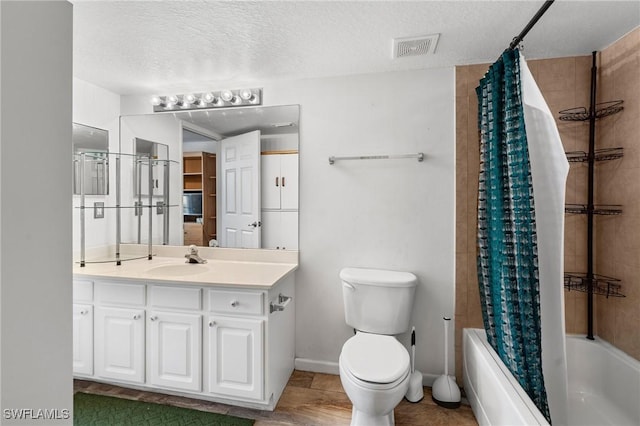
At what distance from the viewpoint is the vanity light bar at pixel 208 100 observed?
239 cm

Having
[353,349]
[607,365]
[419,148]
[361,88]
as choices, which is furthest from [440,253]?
[361,88]

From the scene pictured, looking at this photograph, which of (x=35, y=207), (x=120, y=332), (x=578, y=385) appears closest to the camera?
(x=35, y=207)

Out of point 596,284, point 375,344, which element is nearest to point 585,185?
point 596,284

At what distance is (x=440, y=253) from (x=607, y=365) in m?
1.08

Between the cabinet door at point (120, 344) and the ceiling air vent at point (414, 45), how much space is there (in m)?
2.26

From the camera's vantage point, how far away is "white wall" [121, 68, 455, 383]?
2.18 m

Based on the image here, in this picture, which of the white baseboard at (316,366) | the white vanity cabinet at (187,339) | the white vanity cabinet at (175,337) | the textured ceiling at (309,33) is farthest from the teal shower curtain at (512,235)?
the white vanity cabinet at (175,337)

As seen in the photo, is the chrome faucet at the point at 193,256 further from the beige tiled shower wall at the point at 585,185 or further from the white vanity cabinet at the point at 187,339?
the beige tiled shower wall at the point at 585,185

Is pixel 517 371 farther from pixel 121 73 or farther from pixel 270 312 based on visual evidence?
pixel 121 73

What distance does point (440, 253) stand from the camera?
7.17 feet

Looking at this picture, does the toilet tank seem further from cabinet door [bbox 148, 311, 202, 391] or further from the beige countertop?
cabinet door [bbox 148, 311, 202, 391]

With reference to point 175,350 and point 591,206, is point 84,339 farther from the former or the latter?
point 591,206

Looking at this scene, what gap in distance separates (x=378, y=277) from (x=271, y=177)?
3.44 feet

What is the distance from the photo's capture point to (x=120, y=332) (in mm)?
2043
